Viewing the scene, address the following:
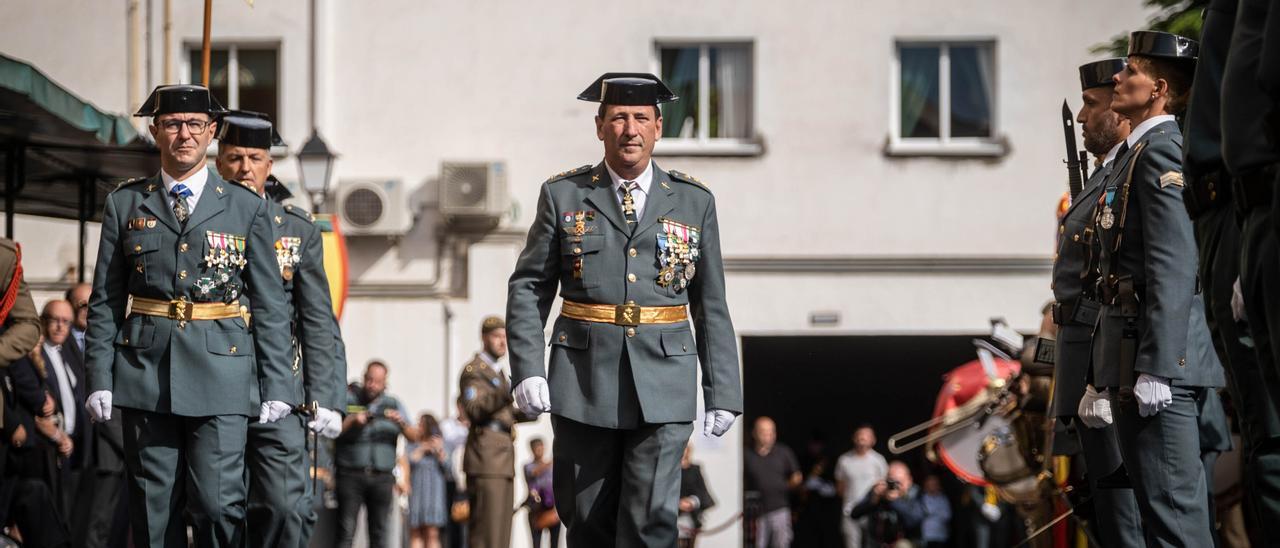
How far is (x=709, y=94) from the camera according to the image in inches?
834

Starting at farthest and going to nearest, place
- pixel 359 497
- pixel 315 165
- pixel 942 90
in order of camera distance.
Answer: pixel 942 90
pixel 315 165
pixel 359 497

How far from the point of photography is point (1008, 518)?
20.2 m

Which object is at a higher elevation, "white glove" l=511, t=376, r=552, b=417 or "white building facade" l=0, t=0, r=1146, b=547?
"white building facade" l=0, t=0, r=1146, b=547

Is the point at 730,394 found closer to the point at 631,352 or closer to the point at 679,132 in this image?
the point at 631,352

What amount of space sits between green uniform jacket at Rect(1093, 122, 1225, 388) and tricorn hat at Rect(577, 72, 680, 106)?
1882 mm

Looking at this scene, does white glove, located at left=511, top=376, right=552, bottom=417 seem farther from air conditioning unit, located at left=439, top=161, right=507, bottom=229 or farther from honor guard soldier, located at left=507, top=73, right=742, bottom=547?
air conditioning unit, located at left=439, top=161, right=507, bottom=229

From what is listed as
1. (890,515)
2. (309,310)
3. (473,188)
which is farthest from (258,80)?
(309,310)

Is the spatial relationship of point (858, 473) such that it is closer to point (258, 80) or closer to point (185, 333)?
point (258, 80)

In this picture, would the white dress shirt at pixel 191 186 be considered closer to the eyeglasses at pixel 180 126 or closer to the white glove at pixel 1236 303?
the eyeglasses at pixel 180 126

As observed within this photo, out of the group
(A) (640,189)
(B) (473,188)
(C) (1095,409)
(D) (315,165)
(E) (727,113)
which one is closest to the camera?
(C) (1095,409)

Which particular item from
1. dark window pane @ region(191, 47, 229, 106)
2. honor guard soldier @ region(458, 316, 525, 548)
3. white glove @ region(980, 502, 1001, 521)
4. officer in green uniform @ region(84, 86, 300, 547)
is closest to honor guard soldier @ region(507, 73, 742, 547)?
officer in green uniform @ region(84, 86, 300, 547)

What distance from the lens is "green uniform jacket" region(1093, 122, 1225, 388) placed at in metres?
6.57

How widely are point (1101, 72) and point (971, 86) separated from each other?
13.6 meters

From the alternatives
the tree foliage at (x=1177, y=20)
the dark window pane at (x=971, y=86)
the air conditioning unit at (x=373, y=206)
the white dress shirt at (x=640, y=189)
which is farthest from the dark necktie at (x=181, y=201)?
the dark window pane at (x=971, y=86)
